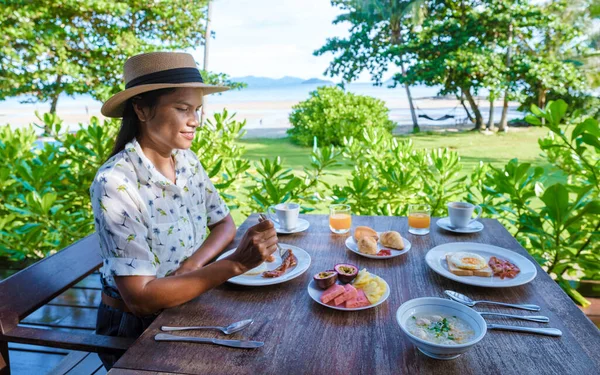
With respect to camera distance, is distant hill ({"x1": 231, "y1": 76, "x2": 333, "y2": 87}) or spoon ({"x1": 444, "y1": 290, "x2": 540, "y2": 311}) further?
distant hill ({"x1": 231, "y1": 76, "x2": 333, "y2": 87})

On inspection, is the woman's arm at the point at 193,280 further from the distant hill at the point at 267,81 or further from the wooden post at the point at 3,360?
the distant hill at the point at 267,81

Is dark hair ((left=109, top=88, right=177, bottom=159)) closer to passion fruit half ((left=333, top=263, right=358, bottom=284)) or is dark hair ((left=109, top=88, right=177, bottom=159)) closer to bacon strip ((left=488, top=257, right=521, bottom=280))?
passion fruit half ((left=333, top=263, right=358, bottom=284))

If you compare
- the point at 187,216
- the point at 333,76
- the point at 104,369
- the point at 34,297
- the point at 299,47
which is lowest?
the point at 104,369

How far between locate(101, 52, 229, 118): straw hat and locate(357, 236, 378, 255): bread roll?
0.84 m

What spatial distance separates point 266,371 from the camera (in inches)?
35.0

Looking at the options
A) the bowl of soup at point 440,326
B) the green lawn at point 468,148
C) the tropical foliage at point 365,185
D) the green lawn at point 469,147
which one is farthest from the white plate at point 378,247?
the green lawn at point 469,147

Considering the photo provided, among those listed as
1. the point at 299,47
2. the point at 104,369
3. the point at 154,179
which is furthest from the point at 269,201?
the point at 299,47

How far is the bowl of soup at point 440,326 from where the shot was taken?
0.89 meters

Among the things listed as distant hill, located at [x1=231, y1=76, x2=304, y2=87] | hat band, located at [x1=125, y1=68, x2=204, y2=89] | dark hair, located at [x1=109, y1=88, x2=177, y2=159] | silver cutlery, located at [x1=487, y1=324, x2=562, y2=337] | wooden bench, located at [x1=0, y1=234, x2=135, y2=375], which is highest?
distant hill, located at [x1=231, y1=76, x2=304, y2=87]

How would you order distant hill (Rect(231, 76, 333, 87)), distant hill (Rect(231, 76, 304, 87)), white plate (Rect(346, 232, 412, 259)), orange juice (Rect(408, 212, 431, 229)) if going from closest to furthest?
white plate (Rect(346, 232, 412, 259)), orange juice (Rect(408, 212, 431, 229)), distant hill (Rect(231, 76, 304, 87)), distant hill (Rect(231, 76, 333, 87))

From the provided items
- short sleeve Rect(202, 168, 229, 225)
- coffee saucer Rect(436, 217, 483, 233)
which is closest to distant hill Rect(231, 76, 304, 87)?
short sleeve Rect(202, 168, 229, 225)

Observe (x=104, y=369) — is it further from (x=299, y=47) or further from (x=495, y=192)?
(x=299, y=47)

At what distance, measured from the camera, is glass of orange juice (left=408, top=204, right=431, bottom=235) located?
1.75m

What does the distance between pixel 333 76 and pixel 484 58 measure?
5.35 meters
